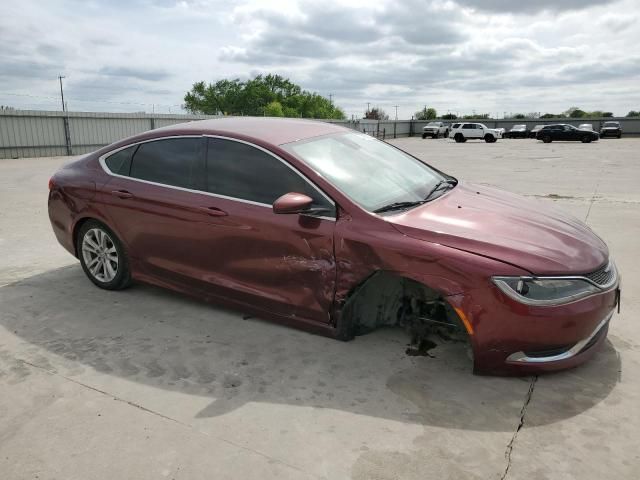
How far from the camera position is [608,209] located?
8.26 m

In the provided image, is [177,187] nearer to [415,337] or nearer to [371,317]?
[371,317]

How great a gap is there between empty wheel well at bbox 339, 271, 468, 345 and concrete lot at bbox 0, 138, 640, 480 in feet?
0.51

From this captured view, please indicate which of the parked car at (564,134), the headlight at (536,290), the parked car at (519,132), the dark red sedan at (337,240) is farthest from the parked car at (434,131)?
the headlight at (536,290)

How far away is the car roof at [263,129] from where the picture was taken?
3.71m

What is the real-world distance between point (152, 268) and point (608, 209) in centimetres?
740

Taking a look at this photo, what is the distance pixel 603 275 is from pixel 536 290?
0.56 metres

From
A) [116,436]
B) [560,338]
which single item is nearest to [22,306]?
[116,436]

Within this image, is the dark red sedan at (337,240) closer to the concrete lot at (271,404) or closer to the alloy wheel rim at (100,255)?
the alloy wheel rim at (100,255)

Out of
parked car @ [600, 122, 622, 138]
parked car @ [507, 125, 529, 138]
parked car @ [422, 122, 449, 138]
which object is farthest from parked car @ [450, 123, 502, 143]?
parked car @ [600, 122, 622, 138]

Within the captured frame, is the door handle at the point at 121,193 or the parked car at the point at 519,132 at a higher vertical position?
the door handle at the point at 121,193

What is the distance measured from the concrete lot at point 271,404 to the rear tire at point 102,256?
0.26 m

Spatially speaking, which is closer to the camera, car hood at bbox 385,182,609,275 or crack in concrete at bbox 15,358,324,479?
crack in concrete at bbox 15,358,324,479

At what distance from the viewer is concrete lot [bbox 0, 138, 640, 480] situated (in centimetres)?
232

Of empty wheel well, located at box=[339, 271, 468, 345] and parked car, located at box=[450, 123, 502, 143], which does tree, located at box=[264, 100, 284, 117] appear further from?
empty wheel well, located at box=[339, 271, 468, 345]
